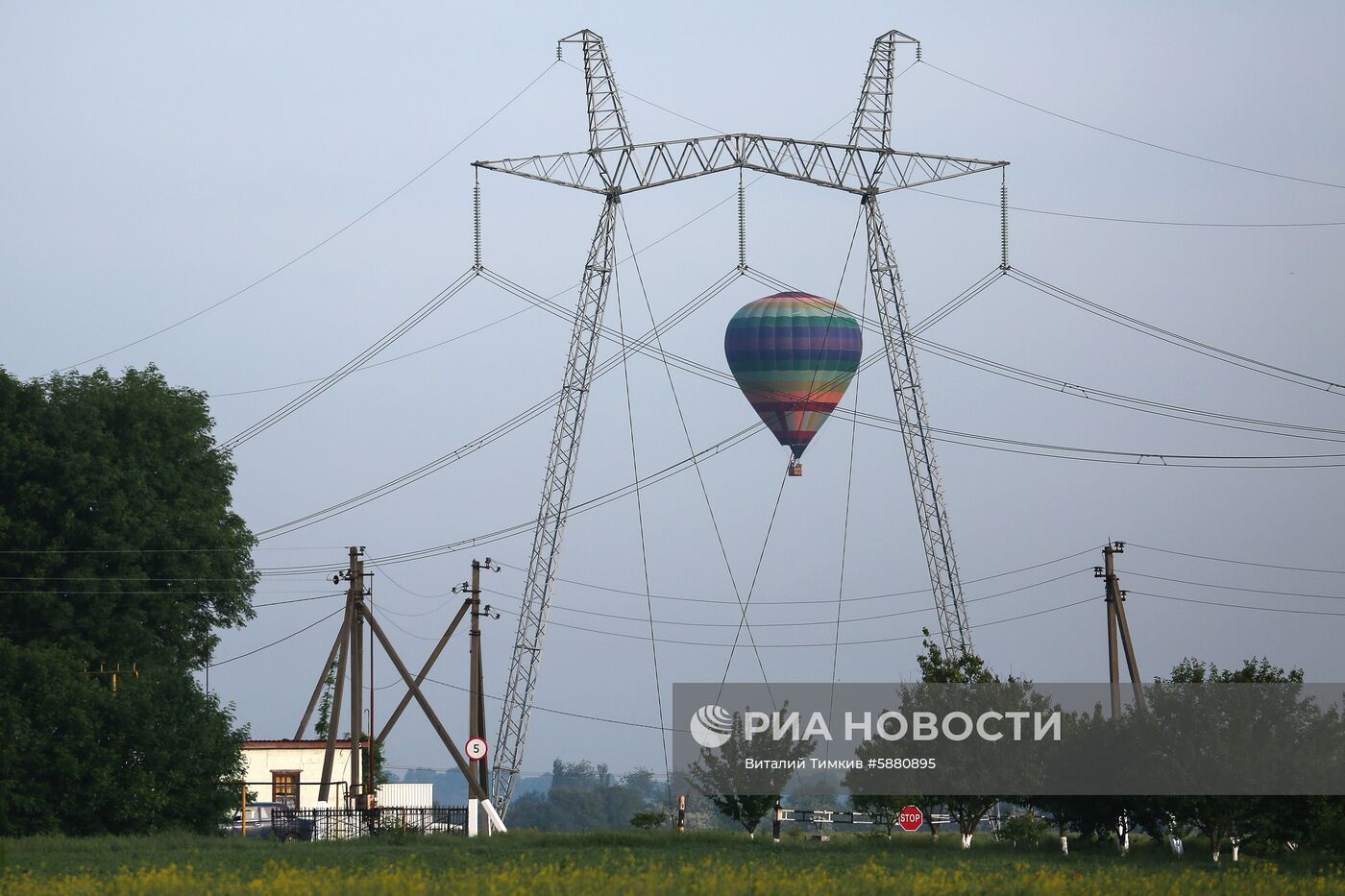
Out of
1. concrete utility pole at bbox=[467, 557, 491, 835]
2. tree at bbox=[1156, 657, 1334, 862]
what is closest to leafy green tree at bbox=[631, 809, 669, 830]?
concrete utility pole at bbox=[467, 557, 491, 835]

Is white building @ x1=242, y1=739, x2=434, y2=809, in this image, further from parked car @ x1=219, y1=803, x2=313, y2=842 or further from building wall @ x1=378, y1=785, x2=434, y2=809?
parked car @ x1=219, y1=803, x2=313, y2=842

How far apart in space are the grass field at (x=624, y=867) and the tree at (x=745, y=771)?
1394 mm

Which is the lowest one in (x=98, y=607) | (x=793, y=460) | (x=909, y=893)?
(x=909, y=893)

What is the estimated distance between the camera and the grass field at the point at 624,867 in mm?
30547

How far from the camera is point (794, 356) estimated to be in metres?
75.9

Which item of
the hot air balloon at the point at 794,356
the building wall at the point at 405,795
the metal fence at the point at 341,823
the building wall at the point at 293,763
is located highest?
the hot air balloon at the point at 794,356

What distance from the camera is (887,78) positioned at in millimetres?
70750

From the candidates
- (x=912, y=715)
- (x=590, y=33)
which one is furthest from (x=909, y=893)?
(x=590, y=33)

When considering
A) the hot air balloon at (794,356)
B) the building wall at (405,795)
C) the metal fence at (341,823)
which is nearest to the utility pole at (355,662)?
the metal fence at (341,823)

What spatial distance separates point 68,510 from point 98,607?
156 inches

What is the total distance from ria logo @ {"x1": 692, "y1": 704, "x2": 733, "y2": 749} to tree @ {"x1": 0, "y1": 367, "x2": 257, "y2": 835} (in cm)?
1547

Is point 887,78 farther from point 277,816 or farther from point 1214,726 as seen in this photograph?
point 277,816

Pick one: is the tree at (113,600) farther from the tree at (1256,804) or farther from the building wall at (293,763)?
the tree at (1256,804)

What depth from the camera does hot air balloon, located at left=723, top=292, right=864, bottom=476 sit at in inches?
2987
